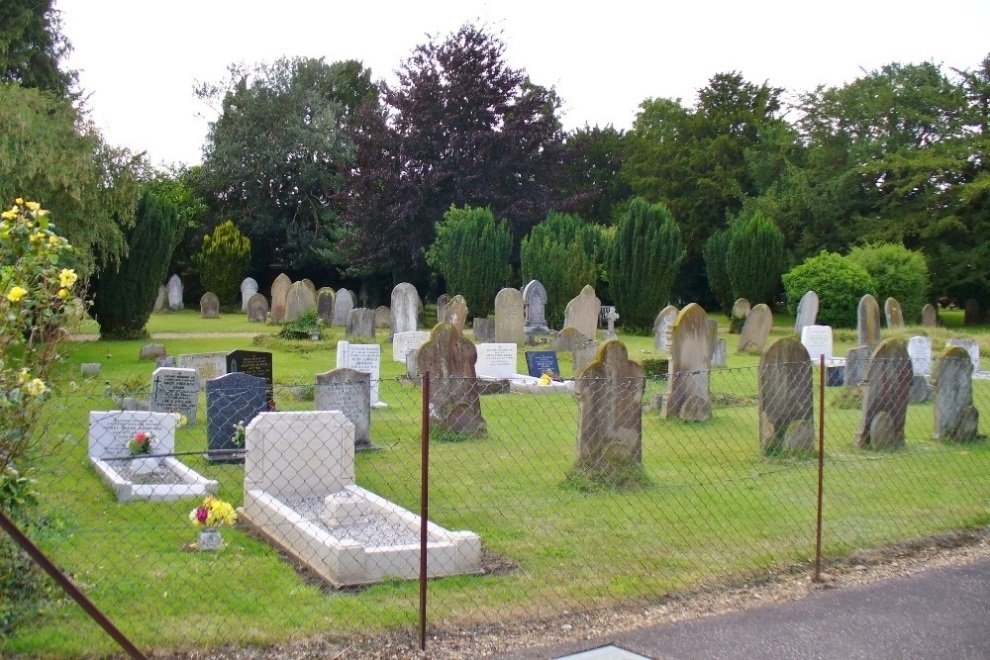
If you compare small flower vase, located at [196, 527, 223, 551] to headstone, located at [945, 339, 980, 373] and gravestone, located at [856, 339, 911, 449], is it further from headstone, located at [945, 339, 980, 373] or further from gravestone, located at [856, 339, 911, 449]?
headstone, located at [945, 339, 980, 373]

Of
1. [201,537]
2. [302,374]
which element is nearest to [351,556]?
[201,537]

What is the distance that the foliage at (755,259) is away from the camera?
131 feet

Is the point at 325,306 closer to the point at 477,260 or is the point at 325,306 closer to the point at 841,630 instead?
the point at 477,260

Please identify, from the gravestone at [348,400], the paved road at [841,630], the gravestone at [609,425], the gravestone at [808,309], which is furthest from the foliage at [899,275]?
the paved road at [841,630]

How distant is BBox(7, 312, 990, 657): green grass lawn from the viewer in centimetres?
593

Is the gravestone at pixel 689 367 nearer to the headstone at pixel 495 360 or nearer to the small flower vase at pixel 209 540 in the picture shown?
the headstone at pixel 495 360

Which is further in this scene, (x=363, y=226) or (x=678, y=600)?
(x=363, y=226)

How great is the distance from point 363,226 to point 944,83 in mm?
25811

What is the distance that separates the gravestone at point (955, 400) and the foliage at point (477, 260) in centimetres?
2306

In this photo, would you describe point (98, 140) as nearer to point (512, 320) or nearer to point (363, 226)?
point (512, 320)

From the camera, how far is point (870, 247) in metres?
37.2

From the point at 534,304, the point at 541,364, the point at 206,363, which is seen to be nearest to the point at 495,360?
the point at 541,364

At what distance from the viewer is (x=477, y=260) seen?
34.4 m

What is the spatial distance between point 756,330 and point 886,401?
1479cm
